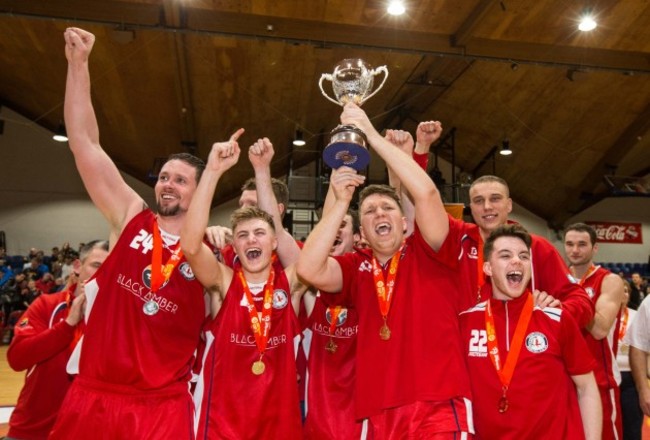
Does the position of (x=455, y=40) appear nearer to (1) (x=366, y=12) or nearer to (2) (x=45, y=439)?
(1) (x=366, y=12)

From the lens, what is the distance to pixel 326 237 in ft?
9.08

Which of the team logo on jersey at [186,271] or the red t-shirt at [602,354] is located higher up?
the team logo on jersey at [186,271]

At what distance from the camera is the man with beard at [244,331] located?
2.79m

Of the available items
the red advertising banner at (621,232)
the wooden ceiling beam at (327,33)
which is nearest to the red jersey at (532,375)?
the wooden ceiling beam at (327,33)

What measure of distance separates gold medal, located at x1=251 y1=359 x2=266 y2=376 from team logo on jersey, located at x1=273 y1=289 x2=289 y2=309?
13.6 inches

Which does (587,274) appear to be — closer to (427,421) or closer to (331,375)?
(331,375)

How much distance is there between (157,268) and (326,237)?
0.99 metres

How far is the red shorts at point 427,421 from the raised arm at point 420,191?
2.66 feet

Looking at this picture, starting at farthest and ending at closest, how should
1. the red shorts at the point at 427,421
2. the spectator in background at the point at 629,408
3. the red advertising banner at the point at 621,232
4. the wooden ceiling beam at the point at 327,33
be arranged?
the red advertising banner at the point at 621,232 → the wooden ceiling beam at the point at 327,33 → the spectator in background at the point at 629,408 → the red shorts at the point at 427,421

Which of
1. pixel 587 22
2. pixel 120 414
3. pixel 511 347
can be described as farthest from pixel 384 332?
pixel 587 22

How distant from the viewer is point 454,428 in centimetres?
238

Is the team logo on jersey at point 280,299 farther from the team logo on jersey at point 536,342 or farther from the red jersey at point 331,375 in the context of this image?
the team logo on jersey at point 536,342

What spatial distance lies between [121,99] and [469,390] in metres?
13.0

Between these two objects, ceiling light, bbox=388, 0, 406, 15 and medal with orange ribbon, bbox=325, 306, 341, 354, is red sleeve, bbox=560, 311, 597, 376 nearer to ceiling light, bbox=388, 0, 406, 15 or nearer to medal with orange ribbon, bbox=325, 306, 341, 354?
medal with orange ribbon, bbox=325, 306, 341, 354
